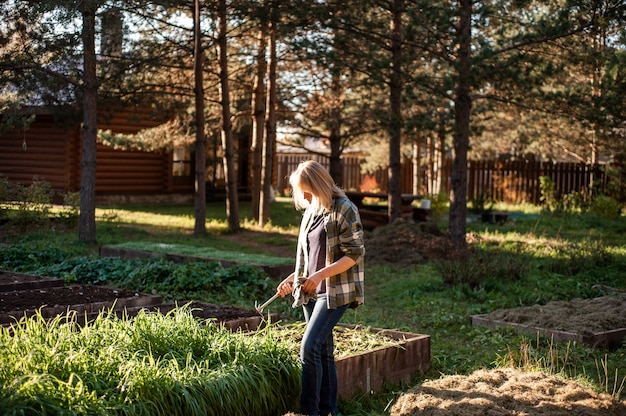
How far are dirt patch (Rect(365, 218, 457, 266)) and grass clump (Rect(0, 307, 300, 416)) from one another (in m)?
9.30

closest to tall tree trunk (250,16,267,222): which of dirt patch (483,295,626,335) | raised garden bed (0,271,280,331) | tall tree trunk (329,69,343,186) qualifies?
tall tree trunk (329,69,343,186)

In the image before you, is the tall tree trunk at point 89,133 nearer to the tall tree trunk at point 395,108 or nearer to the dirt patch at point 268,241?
the dirt patch at point 268,241

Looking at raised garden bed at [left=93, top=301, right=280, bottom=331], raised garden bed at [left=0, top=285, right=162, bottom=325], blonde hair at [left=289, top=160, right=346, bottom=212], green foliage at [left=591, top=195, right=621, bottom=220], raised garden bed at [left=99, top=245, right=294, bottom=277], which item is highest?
blonde hair at [left=289, top=160, right=346, bottom=212]

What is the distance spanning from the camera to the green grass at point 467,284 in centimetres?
749

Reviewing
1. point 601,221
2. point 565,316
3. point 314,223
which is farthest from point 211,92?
point 314,223

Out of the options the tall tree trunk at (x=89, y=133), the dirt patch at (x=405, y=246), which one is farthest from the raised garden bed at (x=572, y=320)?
the tall tree trunk at (x=89, y=133)

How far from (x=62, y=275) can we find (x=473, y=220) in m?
14.2

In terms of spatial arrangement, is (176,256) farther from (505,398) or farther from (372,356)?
(505,398)

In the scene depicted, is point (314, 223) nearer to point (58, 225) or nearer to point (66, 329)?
point (66, 329)

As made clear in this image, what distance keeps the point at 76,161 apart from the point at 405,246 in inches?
573

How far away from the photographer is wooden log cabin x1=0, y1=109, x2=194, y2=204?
1058 inches

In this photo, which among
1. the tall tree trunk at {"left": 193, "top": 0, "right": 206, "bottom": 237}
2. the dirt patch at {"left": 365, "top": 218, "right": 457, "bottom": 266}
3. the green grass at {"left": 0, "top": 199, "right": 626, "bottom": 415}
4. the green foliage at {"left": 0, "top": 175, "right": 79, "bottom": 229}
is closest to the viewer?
the green grass at {"left": 0, "top": 199, "right": 626, "bottom": 415}

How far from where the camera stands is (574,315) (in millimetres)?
9305

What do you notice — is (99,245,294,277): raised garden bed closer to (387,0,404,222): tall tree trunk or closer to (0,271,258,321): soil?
(0,271,258,321): soil
